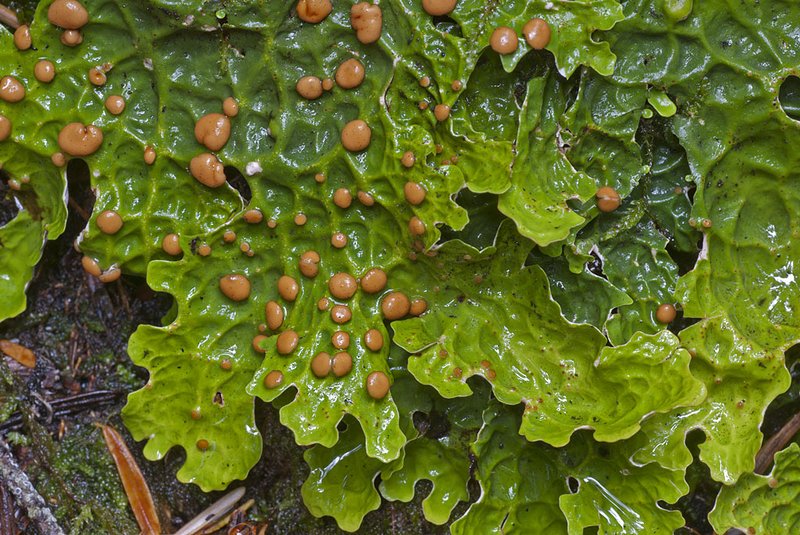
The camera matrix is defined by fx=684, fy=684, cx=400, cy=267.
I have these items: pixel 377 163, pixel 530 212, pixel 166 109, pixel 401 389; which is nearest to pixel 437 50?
pixel 377 163

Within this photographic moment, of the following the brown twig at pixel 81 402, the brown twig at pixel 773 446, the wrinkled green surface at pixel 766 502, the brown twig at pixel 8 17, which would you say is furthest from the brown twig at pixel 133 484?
the brown twig at pixel 773 446

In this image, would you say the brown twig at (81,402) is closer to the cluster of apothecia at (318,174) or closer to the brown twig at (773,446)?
the cluster of apothecia at (318,174)

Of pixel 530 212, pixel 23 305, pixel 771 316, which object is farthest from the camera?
pixel 23 305

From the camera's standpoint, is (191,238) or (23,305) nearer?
(191,238)

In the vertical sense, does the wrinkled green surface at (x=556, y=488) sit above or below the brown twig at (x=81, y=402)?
above

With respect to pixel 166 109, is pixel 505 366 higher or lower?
lower

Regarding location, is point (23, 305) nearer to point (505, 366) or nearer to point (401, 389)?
point (401, 389)
